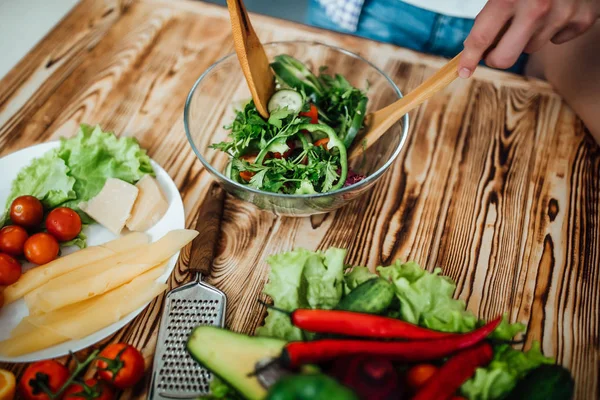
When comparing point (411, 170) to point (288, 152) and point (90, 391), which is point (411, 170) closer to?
point (288, 152)

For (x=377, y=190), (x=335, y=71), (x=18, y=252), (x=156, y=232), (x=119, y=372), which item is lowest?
(x=119, y=372)

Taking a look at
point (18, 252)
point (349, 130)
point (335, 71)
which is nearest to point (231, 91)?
point (335, 71)

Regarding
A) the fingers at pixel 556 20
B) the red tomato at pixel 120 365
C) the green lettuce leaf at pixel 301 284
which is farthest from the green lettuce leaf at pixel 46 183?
the fingers at pixel 556 20

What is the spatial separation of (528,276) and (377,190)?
17.4 inches

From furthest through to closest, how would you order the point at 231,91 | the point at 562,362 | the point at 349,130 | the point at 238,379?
the point at 231,91 → the point at 349,130 → the point at 562,362 → the point at 238,379

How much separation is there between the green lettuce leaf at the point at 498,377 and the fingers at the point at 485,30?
625mm

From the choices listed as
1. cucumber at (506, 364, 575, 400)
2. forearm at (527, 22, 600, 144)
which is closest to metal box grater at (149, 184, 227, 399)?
cucumber at (506, 364, 575, 400)

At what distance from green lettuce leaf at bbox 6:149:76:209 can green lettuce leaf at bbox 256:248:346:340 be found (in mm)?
629

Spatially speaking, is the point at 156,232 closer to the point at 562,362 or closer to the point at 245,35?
the point at 245,35

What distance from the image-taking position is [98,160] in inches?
52.1

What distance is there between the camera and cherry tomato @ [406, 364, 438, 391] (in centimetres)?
83

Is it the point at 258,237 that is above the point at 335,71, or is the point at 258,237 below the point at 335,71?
below

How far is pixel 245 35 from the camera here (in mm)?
1171

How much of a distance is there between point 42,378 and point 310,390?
23.0 inches
